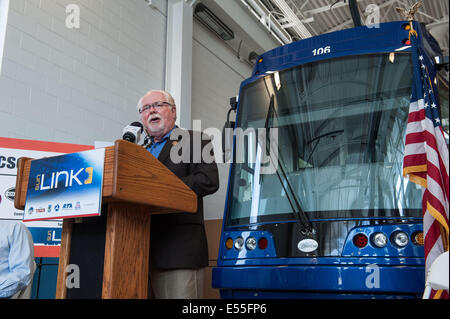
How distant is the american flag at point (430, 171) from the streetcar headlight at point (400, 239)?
49 centimetres

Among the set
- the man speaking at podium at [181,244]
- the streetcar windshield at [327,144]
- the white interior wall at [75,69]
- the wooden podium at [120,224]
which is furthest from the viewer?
the white interior wall at [75,69]

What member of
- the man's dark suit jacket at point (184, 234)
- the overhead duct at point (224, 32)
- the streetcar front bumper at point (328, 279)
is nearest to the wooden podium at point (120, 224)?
the man's dark suit jacket at point (184, 234)

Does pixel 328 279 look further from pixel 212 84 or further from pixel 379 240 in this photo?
pixel 212 84

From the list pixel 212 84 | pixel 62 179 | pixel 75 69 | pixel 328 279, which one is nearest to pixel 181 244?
pixel 62 179

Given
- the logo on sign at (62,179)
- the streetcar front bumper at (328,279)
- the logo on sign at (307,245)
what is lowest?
the streetcar front bumper at (328,279)

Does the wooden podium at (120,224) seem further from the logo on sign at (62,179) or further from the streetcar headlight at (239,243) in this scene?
the streetcar headlight at (239,243)

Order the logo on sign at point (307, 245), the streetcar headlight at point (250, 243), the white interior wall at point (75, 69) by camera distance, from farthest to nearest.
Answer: the white interior wall at point (75, 69)
the streetcar headlight at point (250, 243)
the logo on sign at point (307, 245)

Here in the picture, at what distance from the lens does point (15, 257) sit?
273 centimetres

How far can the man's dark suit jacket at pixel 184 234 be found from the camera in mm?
2129

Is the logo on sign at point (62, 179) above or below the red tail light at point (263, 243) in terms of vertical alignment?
above

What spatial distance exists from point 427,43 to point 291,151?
125cm

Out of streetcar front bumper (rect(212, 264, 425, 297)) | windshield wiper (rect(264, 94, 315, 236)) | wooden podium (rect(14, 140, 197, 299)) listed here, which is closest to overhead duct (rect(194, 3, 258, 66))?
windshield wiper (rect(264, 94, 315, 236))

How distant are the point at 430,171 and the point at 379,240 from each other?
788 millimetres

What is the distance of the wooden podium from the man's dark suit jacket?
30cm
